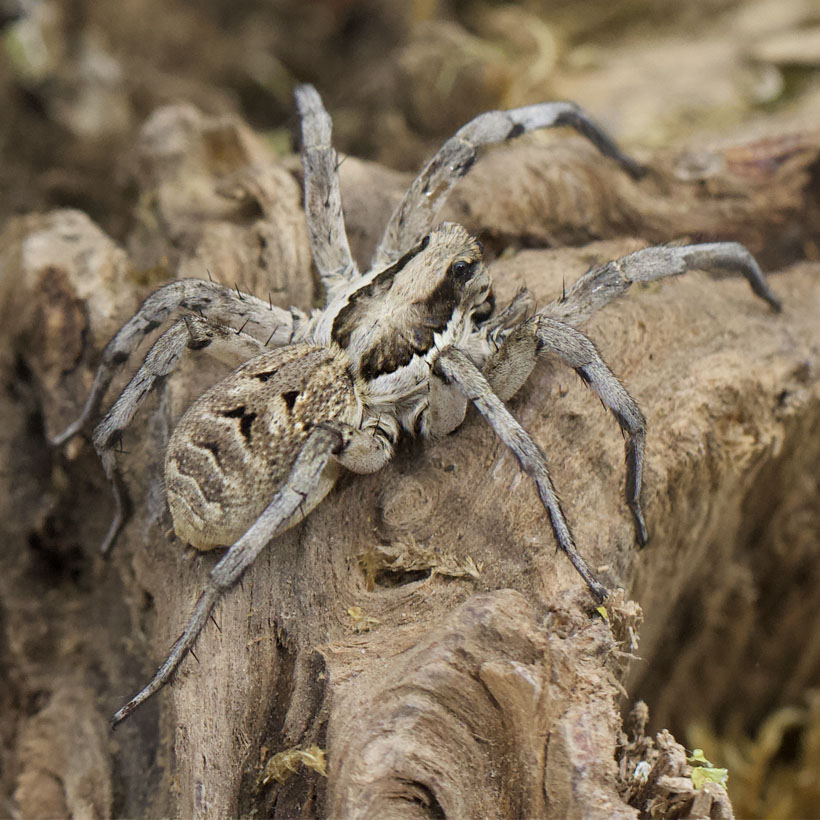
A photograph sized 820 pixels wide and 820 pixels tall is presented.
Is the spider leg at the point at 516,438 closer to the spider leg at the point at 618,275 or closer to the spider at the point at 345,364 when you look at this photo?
the spider at the point at 345,364

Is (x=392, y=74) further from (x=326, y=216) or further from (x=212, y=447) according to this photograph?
(x=212, y=447)

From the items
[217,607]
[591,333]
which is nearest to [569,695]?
[217,607]

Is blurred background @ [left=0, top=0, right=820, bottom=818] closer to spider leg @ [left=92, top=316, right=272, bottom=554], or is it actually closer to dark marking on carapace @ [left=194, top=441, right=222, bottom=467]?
spider leg @ [left=92, top=316, right=272, bottom=554]

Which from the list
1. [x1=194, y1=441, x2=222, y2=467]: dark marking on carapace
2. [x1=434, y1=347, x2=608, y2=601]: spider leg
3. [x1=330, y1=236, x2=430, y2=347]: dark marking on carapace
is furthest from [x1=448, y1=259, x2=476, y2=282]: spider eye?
[x1=194, y1=441, x2=222, y2=467]: dark marking on carapace

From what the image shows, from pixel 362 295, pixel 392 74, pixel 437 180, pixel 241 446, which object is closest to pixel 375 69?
pixel 392 74

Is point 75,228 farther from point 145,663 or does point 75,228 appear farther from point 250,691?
point 250,691

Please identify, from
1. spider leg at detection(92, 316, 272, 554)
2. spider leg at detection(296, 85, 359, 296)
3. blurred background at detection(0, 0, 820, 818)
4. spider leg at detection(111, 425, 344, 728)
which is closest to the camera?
spider leg at detection(111, 425, 344, 728)
